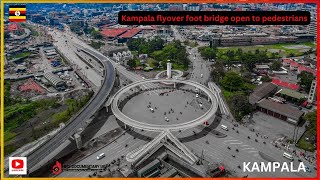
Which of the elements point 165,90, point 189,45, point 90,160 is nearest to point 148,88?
point 165,90

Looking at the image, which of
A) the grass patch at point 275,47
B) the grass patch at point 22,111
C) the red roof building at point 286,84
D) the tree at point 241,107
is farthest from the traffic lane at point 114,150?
the grass patch at point 275,47

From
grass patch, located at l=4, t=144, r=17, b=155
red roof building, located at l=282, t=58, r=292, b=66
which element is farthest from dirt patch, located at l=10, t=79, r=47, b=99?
red roof building, located at l=282, t=58, r=292, b=66

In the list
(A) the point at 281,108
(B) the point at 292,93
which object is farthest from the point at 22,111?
(B) the point at 292,93

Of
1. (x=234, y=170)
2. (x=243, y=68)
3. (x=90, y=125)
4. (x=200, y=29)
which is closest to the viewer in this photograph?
(x=234, y=170)

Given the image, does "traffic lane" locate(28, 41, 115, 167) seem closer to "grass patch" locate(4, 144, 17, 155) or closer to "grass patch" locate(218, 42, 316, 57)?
"grass patch" locate(4, 144, 17, 155)

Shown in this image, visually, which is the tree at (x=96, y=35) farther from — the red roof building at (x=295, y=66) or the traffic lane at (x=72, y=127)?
the red roof building at (x=295, y=66)

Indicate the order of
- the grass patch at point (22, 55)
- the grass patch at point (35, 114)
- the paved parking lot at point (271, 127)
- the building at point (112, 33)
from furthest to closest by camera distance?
the building at point (112, 33) → the grass patch at point (22, 55) → the grass patch at point (35, 114) → the paved parking lot at point (271, 127)

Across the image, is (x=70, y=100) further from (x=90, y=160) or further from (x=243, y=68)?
(x=243, y=68)
